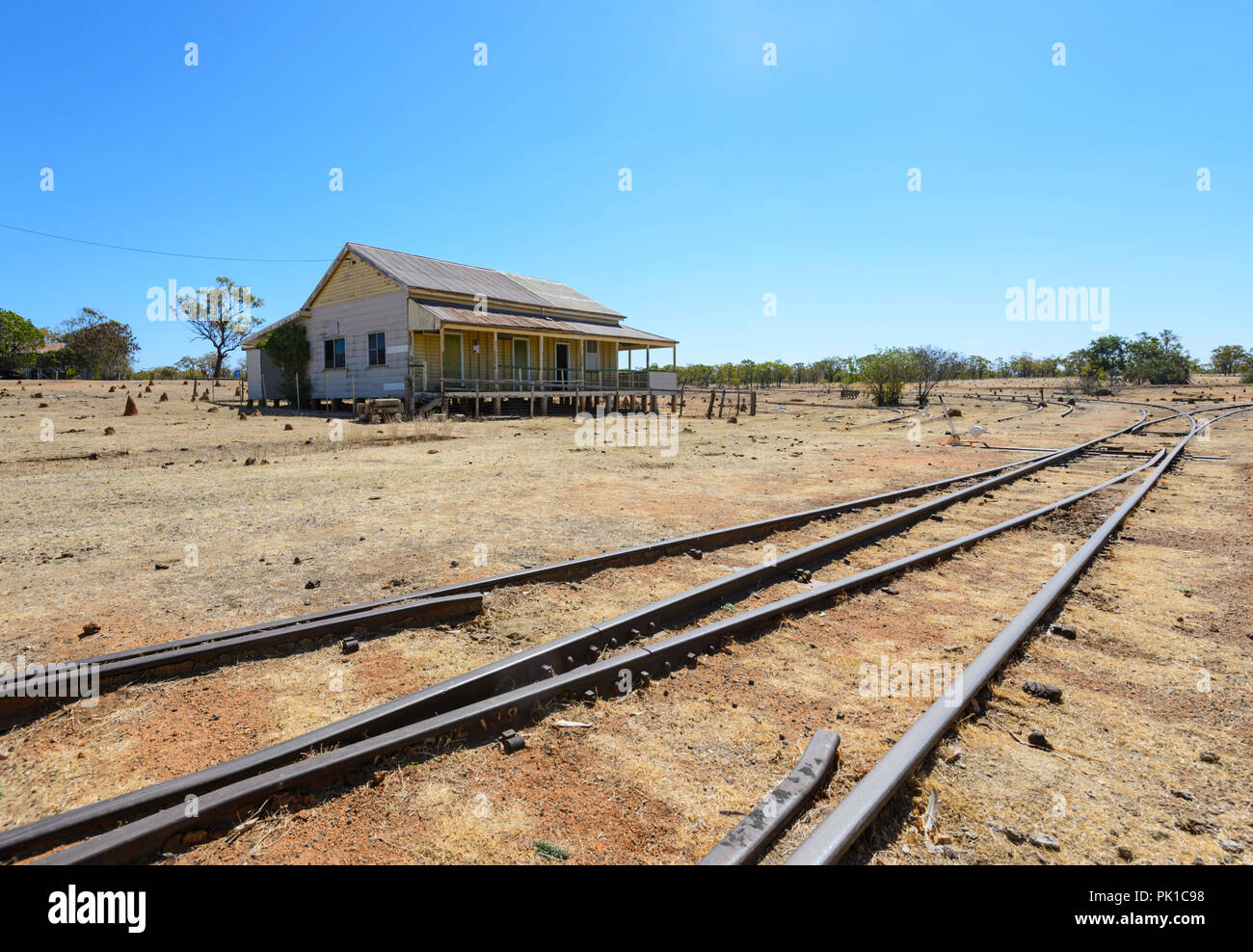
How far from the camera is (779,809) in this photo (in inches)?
95.8

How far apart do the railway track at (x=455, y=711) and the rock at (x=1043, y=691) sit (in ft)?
5.34

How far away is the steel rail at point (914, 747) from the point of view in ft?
7.30

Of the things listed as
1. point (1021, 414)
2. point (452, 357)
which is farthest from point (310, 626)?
point (1021, 414)

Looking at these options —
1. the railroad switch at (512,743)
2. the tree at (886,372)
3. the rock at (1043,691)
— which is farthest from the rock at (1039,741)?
the tree at (886,372)

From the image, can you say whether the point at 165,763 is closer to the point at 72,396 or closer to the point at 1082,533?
the point at 1082,533

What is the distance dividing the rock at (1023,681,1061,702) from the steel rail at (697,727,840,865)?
1554 millimetres

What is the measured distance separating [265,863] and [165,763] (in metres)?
1.01

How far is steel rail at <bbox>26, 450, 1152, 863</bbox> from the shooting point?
2.26 metres

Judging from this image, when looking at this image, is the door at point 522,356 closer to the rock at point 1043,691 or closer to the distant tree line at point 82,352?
the rock at point 1043,691

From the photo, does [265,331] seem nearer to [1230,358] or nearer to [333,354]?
[333,354]

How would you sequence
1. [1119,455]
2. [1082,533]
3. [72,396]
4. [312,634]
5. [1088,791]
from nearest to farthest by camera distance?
[1088,791], [312,634], [1082,533], [1119,455], [72,396]
